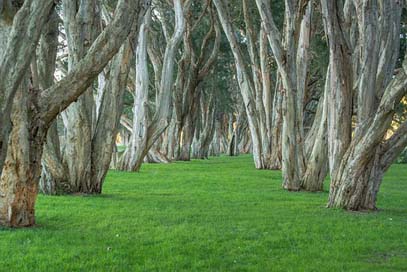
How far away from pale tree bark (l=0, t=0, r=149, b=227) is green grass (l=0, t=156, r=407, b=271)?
48 cm

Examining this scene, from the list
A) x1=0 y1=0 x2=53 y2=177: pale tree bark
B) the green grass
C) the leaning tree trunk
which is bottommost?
the green grass

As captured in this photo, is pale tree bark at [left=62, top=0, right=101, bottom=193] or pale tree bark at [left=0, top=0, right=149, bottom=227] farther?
pale tree bark at [left=62, top=0, right=101, bottom=193]

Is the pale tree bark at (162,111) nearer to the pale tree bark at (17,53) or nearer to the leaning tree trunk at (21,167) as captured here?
the leaning tree trunk at (21,167)

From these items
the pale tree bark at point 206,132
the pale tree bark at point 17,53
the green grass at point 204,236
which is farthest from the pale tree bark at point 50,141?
the pale tree bark at point 206,132

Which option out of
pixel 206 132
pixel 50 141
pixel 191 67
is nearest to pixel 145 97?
pixel 191 67

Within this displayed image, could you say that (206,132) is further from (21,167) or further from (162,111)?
(21,167)

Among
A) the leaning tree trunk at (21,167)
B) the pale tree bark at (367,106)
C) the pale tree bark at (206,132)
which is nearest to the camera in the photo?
the leaning tree trunk at (21,167)

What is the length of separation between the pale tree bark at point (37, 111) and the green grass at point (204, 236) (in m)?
0.48

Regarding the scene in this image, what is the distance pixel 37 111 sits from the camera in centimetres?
744

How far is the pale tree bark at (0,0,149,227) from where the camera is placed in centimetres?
741

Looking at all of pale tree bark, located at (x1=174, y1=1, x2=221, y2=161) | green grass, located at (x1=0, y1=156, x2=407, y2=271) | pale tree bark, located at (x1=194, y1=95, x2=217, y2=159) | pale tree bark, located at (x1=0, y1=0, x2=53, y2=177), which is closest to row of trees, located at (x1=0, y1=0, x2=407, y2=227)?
pale tree bark, located at (x1=0, y1=0, x2=53, y2=177)

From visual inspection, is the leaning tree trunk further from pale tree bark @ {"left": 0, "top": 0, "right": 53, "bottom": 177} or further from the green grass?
pale tree bark @ {"left": 0, "top": 0, "right": 53, "bottom": 177}

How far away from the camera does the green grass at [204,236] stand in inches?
236

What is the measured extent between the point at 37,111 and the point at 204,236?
249 cm
